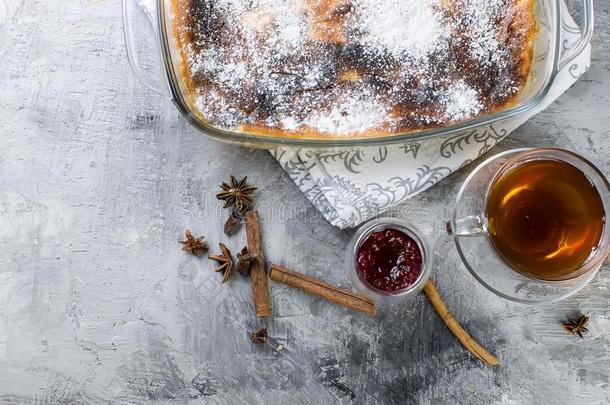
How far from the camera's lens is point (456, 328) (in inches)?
58.3

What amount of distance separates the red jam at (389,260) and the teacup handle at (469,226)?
0.38ft

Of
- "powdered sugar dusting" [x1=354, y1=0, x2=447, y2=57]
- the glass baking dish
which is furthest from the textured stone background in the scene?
"powdered sugar dusting" [x1=354, y1=0, x2=447, y2=57]

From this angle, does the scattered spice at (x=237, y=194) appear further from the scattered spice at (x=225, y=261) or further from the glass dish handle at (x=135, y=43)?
the glass dish handle at (x=135, y=43)

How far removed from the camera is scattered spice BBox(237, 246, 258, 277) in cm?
146

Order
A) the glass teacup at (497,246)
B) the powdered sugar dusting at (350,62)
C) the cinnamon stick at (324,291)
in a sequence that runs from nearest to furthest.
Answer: the glass teacup at (497,246) < the powdered sugar dusting at (350,62) < the cinnamon stick at (324,291)

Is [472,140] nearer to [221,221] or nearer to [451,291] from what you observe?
[451,291]

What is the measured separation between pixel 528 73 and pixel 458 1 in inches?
8.8

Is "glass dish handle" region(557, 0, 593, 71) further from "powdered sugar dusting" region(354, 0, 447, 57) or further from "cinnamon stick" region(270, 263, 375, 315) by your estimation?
"cinnamon stick" region(270, 263, 375, 315)

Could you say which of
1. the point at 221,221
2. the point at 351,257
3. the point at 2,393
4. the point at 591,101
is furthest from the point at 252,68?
the point at 2,393

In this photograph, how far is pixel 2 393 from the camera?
1.54m

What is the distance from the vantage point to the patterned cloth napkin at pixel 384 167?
141cm

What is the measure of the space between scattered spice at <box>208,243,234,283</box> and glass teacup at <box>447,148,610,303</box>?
1.74ft

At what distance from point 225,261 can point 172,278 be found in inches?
5.7

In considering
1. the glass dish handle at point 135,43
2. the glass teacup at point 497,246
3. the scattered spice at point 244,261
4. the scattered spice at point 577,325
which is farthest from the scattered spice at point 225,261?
the scattered spice at point 577,325
